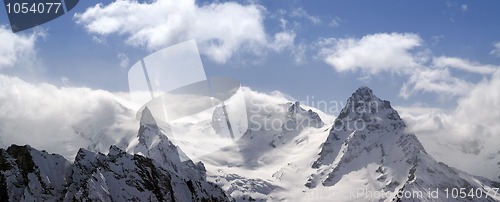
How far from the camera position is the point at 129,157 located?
12688 cm

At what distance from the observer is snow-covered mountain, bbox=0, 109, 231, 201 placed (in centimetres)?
11175

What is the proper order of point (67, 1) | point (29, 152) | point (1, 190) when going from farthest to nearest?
1. point (29, 152)
2. point (1, 190)
3. point (67, 1)

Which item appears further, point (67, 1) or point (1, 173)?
point (1, 173)

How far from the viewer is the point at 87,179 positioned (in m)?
116

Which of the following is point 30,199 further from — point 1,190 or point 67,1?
point 67,1

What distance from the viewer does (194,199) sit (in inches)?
5049

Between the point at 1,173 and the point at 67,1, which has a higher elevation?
the point at 67,1

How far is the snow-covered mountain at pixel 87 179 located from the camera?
112 meters

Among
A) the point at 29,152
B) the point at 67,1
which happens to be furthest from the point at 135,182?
the point at 67,1

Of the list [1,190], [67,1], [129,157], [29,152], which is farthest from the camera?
[129,157]

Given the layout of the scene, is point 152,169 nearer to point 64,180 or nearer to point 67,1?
point 64,180

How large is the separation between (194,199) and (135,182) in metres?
14.3

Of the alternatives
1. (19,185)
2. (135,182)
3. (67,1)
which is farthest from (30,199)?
(67,1)

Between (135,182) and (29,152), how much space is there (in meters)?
22.0
